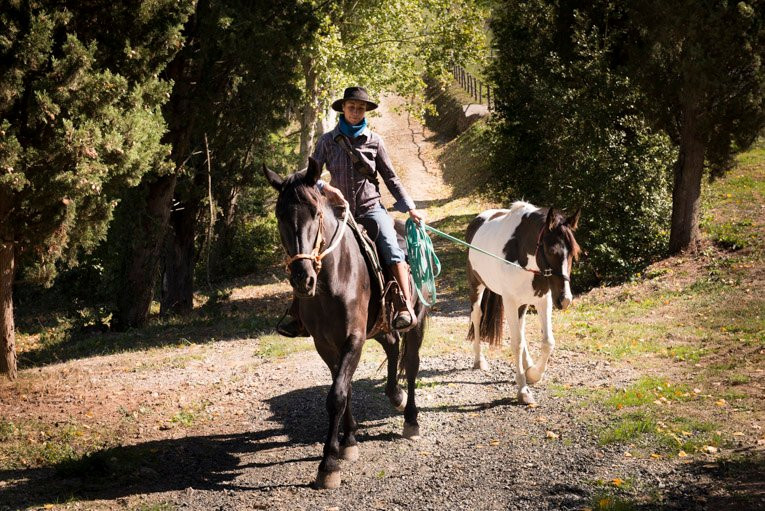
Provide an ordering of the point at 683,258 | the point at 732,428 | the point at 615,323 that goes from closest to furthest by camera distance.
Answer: the point at 732,428
the point at 615,323
the point at 683,258

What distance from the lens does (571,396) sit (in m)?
9.09

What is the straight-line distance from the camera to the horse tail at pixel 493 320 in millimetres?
10500

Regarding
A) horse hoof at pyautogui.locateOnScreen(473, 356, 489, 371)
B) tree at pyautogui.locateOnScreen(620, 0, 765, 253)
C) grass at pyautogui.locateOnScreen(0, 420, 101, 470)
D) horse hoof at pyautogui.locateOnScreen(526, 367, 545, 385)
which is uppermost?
tree at pyautogui.locateOnScreen(620, 0, 765, 253)

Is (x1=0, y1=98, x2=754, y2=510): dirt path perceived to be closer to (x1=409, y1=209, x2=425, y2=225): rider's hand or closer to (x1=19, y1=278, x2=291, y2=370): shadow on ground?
(x1=19, y1=278, x2=291, y2=370): shadow on ground

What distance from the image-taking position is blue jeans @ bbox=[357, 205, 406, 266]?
25.3 ft

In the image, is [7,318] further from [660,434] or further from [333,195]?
[660,434]

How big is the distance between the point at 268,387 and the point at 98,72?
4785 millimetres

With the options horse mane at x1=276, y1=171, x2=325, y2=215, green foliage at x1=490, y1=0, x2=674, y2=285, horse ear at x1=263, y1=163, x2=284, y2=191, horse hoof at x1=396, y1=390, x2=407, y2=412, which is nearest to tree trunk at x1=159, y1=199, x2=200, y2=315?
green foliage at x1=490, y1=0, x2=674, y2=285

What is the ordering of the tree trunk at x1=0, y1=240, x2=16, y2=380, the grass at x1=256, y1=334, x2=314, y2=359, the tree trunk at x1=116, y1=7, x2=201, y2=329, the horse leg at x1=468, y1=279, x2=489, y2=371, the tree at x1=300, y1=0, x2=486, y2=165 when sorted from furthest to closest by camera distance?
the tree at x1=300, y1=0, x2=486, y2=165 → the tree trunk at x1=116, y1=7, x2=201, y2=329 → the grass at x1=256, y1=334, x2=314, y2=359 → the tree trunk at x1=0, y1=240, x2=16, y2=380 → the horse leg at x1=468, y1=279, x2=489, y2=371

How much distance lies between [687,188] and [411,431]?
11.2m

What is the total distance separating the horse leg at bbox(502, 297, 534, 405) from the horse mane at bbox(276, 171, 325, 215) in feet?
11.6

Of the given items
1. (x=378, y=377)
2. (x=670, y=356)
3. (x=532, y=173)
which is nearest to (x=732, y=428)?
(x=670, y=356)

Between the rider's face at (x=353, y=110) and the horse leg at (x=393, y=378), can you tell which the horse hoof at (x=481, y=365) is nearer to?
the horse leg at (x=393, y=378)

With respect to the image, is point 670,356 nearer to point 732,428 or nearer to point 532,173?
point 732,428
